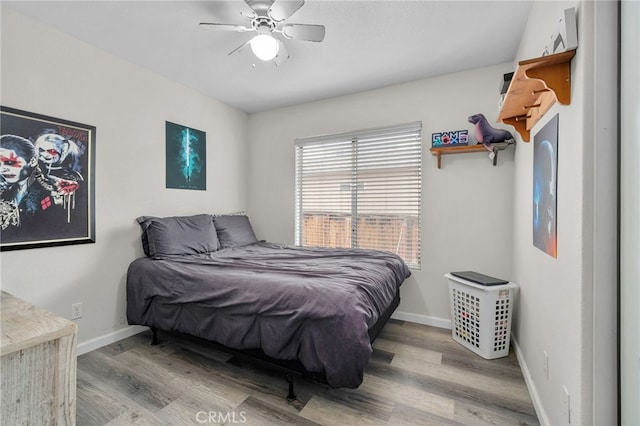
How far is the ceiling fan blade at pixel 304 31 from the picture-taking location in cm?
187

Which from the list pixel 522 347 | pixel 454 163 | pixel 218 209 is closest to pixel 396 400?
pixel 522 347

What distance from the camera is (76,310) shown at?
7.54 feet

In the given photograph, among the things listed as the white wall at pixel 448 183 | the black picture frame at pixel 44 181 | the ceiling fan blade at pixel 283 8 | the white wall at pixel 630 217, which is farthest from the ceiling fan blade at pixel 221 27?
the white wall at pixel 630 217

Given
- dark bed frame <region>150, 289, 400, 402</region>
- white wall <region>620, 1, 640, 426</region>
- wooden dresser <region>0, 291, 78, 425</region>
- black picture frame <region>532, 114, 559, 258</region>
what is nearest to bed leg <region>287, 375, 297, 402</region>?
dark bed frame <region>150, 289, 400, 402</region>

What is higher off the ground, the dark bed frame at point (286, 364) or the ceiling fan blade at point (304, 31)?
the ceiling fan blade at point (304, 31)

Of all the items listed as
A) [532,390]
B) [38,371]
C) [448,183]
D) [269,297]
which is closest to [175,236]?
[269,297]

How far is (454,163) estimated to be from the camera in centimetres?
284

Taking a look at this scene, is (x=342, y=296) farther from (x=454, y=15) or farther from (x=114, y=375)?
(x=454, y=15)

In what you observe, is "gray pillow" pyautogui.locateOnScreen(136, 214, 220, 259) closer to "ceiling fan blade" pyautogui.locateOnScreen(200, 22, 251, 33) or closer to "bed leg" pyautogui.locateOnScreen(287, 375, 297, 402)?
"bed leg" pyautogui.locateOnScreen(287, 375, 297, 402)

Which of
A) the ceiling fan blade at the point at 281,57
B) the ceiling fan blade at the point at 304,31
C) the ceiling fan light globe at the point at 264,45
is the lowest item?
the ceiling fan light globe at the point at 264,45

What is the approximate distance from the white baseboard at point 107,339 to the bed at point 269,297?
0.23 meters

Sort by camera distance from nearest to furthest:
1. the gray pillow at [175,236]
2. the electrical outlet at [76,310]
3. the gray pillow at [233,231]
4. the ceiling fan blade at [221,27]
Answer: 1. the ceiling fan blade at [221,27]
2. the electrical outlet at [76,310]
3. the gray pillow at [175,236]
4. the gray pillow at [233,231]

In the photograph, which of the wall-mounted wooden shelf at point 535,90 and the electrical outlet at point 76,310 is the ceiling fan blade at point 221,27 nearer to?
the wall-mounted wooden shelf at point 535,90

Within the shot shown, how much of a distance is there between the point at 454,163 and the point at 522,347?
1.69 m
